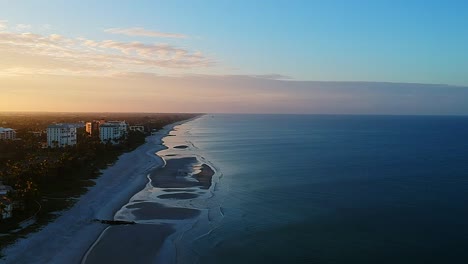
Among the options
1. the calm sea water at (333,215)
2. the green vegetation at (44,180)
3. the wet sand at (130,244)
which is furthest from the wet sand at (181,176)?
the wet sand at (130,244)

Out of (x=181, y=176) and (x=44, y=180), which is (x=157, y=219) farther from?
(x=181, y=176)

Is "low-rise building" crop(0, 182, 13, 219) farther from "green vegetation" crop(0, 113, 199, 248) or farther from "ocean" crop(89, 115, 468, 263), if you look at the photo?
"ocean" crop(89, 115, 468, 263)

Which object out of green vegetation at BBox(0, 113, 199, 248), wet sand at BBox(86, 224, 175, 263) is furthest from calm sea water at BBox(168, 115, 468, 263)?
green vegetation at BBox(0, 113, 199, 248)

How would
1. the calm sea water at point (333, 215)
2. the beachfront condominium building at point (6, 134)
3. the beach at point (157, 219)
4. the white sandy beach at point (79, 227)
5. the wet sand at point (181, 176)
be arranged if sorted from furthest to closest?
1. the beachfront condominium building at point (6, 134)
2. the wet sand at point (181, 176)
3. the calm sea water at point (333, 215)
4. the beach at point (157, 219)
5. the white sandy beach at point (79, 227)

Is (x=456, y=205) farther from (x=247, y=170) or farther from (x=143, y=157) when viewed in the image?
(x=143, y=157)

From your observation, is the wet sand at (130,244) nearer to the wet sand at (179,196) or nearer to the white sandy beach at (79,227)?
the white sandy beach at (79,227)

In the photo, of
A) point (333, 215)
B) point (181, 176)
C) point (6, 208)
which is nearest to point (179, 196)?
point (181, 176)
